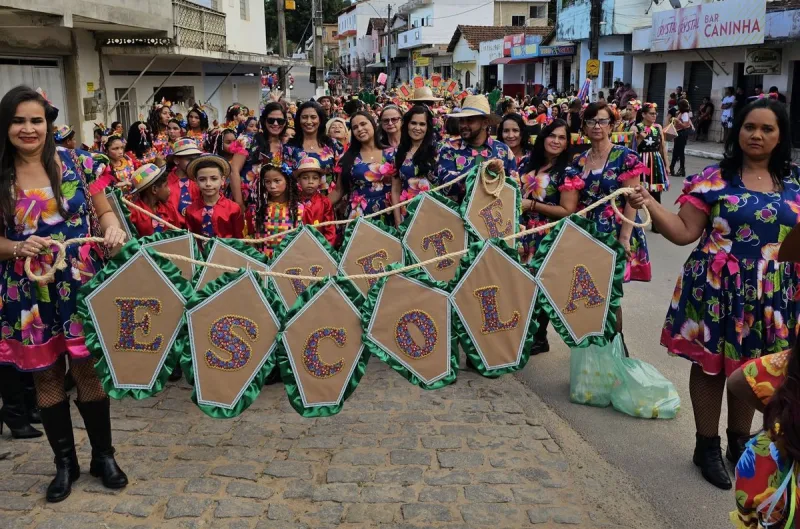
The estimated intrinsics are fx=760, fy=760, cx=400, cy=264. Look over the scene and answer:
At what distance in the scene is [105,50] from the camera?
52.6 feet

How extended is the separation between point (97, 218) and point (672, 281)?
20.1ft

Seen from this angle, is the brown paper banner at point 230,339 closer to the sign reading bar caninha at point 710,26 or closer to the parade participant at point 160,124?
the parade participant at point 160,124

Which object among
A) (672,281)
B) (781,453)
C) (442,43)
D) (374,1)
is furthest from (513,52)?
(374,1)

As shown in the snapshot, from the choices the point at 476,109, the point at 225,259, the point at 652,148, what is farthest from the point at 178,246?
the point at 652,148

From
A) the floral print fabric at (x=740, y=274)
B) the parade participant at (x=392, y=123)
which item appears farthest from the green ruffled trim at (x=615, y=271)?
the parade participant at (x=392, y=123)

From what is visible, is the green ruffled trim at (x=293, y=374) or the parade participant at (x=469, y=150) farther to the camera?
the parade participant at (x=469, y=150)

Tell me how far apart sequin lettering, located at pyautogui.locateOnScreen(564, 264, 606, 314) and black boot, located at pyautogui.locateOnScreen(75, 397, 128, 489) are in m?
2.35

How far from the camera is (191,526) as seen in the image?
3.56m

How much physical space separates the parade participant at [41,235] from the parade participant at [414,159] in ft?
8.77

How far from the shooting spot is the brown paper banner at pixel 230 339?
3318 millimetres

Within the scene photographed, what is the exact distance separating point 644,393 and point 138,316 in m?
3.02

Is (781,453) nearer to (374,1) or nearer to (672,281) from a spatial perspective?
(672,281)

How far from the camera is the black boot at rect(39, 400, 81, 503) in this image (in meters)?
3.71

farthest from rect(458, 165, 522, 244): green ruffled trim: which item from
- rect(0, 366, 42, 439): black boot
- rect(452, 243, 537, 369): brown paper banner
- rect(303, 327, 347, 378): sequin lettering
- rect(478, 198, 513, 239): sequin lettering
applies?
rect(0, 366, 42, 439): black boot
